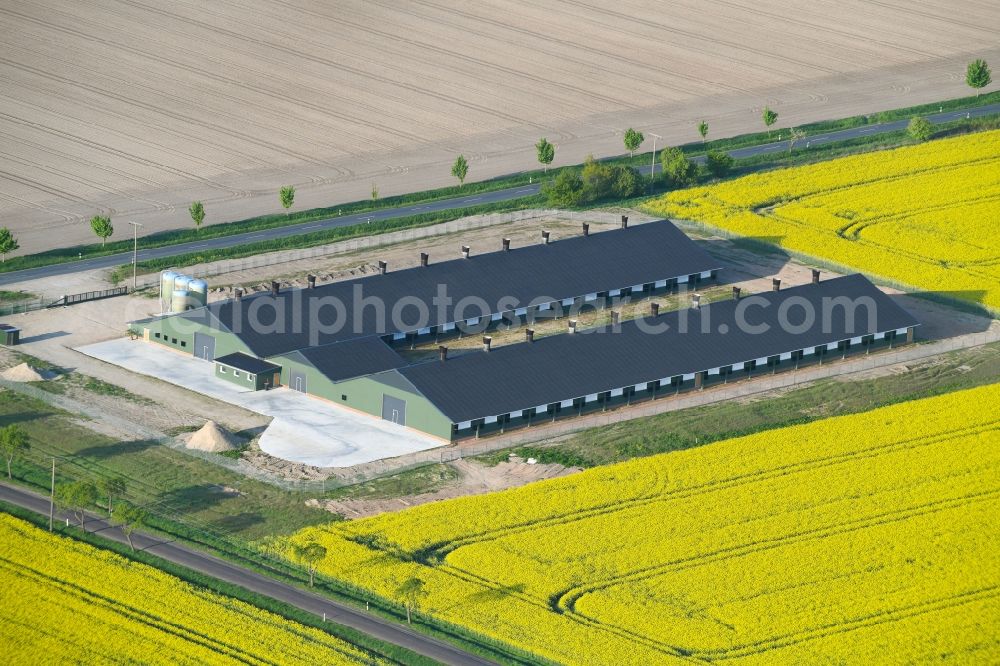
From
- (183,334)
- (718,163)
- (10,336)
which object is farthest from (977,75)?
(10,336)

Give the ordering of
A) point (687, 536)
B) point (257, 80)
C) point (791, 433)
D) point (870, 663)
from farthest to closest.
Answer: point (257, 80)
point (791, 433)
point (687, 536)
point (870, 663)

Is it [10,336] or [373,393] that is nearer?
[373,393]

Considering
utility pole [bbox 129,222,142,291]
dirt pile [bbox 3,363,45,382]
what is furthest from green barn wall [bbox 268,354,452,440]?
utility pole [bbox 129,222,142,291]

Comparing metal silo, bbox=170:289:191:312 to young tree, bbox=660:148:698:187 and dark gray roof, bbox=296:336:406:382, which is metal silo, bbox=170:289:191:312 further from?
young tree, bbox=660:148:698:187

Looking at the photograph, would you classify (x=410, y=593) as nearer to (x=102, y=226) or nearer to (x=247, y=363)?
(x=247, y=363)

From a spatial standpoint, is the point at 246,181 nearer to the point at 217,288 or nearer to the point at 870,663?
the point at 217,288

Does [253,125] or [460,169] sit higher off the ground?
[253,125]

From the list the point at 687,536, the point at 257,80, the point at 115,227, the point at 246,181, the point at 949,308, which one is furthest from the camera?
the point at 257,80

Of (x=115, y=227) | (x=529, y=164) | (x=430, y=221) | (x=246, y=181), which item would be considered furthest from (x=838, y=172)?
(x=115, y=227)
